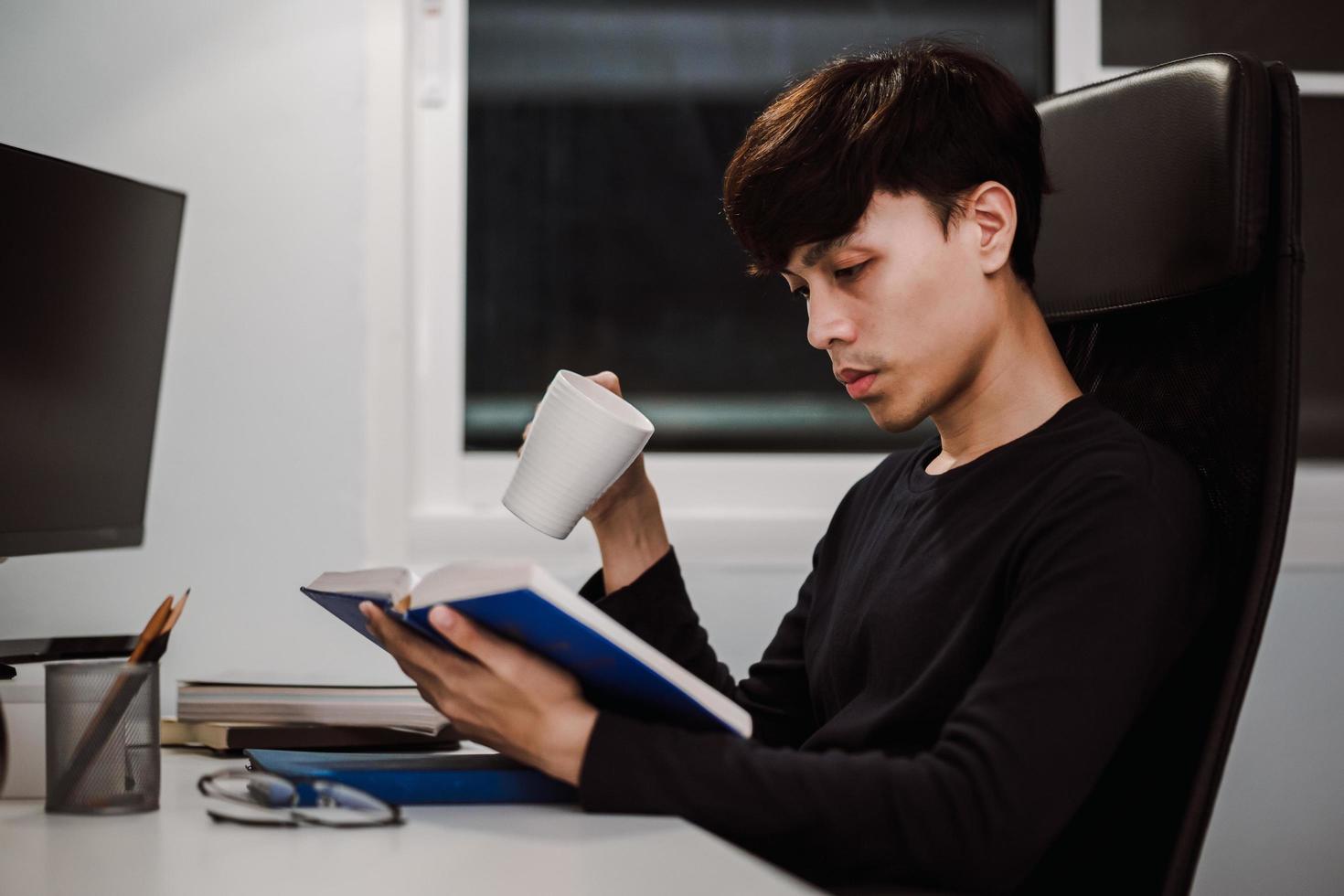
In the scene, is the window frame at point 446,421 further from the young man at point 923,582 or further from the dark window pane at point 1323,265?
the young man at point 923,582

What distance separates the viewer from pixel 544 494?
104 centimetres

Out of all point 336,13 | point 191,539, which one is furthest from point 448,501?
point 336,13

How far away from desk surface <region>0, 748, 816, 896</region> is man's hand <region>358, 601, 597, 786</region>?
0.04 m

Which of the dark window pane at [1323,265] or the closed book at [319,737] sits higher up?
the dark window pane at [1323,265]

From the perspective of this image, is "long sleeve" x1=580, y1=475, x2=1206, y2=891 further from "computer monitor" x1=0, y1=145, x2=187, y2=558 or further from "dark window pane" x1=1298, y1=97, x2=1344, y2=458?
"dark window pane" x1=1298, y1=97, x2=1344, y2=458

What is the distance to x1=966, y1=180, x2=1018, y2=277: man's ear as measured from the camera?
105cm

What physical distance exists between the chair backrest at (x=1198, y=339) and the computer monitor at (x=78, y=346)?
97 centimetres

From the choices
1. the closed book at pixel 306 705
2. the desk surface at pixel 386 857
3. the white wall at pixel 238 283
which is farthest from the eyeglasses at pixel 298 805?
the white wall at pixel 238 283

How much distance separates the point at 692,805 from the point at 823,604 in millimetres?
504

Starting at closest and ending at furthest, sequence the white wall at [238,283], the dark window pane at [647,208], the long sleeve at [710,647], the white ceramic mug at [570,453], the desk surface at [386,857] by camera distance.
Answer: the desk surface at [386,857] < the white ceramic mug at [570,453] < the long sleeve at [710,647] < the white wall at [238,283] < the dark window pane at [647,208]

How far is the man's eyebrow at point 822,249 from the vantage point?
1050 millimetres

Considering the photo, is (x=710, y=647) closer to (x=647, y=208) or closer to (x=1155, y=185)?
(x=1155, y=185)

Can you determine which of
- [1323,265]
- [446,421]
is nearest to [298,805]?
[446,421]

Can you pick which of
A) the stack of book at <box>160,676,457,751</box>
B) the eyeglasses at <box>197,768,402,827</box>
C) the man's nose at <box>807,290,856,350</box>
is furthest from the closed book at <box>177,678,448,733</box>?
the man's nose at <box>807,290,856,350</box>
